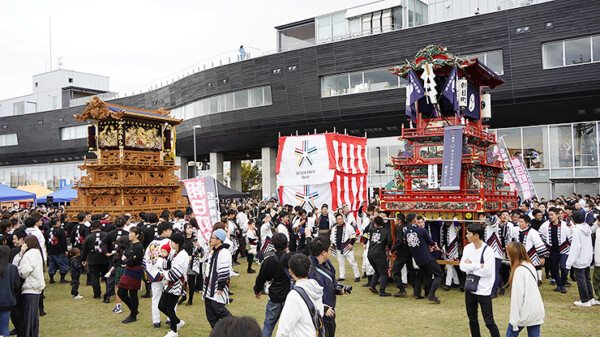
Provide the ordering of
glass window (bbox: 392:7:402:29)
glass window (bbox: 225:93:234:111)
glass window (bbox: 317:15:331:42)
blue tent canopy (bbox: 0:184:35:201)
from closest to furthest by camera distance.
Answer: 1. blue tent canopy (bbox: 0:184:35:201)
2. glass window (bbox: 392:7:402:29)
3. glass window (bbox: 317:15:331:42)
4. glass window (bbox: 225:93:234:111)

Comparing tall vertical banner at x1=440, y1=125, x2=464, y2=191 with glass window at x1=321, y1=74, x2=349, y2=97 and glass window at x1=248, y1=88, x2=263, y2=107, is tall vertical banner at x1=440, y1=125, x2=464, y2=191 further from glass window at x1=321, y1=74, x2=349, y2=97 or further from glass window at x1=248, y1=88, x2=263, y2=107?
glass window at x1=248, y1=88, x2=263, y2=107

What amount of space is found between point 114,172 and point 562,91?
24648 mm

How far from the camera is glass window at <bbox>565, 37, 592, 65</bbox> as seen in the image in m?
24.5

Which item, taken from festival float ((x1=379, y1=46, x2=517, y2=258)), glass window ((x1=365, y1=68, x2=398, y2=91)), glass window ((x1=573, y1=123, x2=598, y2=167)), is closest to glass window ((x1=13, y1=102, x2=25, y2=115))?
glass window ((x1=365, y1=68, x2=398, y2=91))

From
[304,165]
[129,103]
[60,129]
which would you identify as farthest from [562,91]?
[60,129]

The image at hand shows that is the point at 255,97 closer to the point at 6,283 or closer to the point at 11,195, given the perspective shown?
the point at 11,195

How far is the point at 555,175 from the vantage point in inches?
1131

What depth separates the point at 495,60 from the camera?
88.0 feet

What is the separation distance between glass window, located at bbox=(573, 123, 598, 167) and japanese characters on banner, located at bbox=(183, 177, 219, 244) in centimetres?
2717

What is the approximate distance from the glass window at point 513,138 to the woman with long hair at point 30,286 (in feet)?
97.2

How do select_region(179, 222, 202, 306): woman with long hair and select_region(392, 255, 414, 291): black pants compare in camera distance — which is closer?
select_region(179, 222, 202, 306): woman with long hair

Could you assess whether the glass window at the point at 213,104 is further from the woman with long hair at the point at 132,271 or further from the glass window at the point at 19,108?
the glass window at the point at 19,108

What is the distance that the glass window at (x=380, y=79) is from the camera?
29656 mm

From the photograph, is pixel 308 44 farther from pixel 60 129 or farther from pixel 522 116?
pixel 60 129
